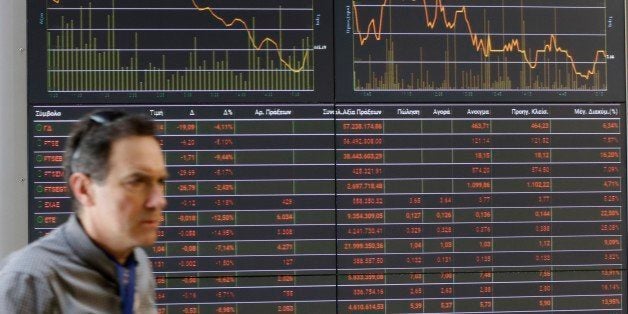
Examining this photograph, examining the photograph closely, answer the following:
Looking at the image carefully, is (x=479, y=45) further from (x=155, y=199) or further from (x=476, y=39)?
(x=155, y=199)

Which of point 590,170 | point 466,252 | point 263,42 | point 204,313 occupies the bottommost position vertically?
point 204,313

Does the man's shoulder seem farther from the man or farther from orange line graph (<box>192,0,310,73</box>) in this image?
orange line graph (<box>192,0,310,73</box>)

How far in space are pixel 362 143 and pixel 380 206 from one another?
0.88 ft

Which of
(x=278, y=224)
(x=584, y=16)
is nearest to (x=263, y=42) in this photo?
(x=278, y=224)

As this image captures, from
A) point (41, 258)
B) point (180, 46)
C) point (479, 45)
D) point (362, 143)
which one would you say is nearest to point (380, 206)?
point (362, 143)

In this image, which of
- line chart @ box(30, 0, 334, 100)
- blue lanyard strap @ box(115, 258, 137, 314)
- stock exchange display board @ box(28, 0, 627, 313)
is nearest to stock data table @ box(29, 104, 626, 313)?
stock exchange display board @ box(28, 0, 627, 313)

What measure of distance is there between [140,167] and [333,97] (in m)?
2.04

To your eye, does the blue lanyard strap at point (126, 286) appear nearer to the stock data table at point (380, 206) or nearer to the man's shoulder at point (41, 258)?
the man's shoulder at point (41, 258)

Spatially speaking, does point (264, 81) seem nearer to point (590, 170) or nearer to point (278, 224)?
point (278, 224)

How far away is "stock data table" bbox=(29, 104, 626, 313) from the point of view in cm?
365

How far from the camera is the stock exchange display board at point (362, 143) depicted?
364 cm

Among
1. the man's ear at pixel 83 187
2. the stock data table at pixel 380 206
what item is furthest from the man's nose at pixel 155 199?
the stock data table at pixel 380 206

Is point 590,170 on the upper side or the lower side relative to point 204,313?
upper

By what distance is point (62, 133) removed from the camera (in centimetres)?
362
